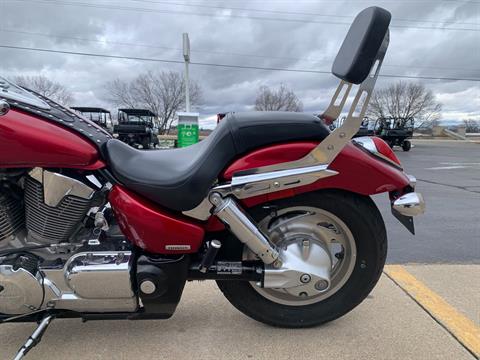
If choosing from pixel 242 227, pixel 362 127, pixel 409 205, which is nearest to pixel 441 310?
pixel 409 205

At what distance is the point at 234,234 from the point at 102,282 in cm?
71

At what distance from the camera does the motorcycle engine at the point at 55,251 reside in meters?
1.82

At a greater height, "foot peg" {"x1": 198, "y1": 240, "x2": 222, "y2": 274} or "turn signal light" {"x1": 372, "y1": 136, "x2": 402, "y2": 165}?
"turn signal light" {"x1": 372, "y1": 136, "x2": 402, "y2": 165}

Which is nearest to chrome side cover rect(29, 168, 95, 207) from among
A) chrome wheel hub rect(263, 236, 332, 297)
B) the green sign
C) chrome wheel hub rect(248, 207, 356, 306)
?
chrome wheel hub rect(248, 207, 356, 306)

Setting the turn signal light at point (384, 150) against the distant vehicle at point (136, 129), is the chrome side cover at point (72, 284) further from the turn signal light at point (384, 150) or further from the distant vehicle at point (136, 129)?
the distant vehicle at point (136, 129)

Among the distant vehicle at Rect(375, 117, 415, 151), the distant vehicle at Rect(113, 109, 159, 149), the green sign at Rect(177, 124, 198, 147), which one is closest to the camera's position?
the green sign at Rect(177, 124, 198, 147)

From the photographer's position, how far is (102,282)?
1.87 meters

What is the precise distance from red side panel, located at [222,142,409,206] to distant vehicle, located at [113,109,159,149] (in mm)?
16070

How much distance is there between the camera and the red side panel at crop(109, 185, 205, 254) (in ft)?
6.04

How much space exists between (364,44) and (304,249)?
109 centimetres

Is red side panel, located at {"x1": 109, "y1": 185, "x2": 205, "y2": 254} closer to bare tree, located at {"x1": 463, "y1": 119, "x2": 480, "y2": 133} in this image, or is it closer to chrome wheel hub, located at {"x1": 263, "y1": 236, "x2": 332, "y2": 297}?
chrome wheel hub, located at {"x1": 263, "y1": 236, "x2": 332, "y2": 297}

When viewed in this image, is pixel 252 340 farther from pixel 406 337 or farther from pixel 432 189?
pixel 432 189

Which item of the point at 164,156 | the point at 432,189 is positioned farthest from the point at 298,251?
the point at 432,189

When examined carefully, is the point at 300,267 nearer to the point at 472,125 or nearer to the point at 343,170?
the point at 343,170
